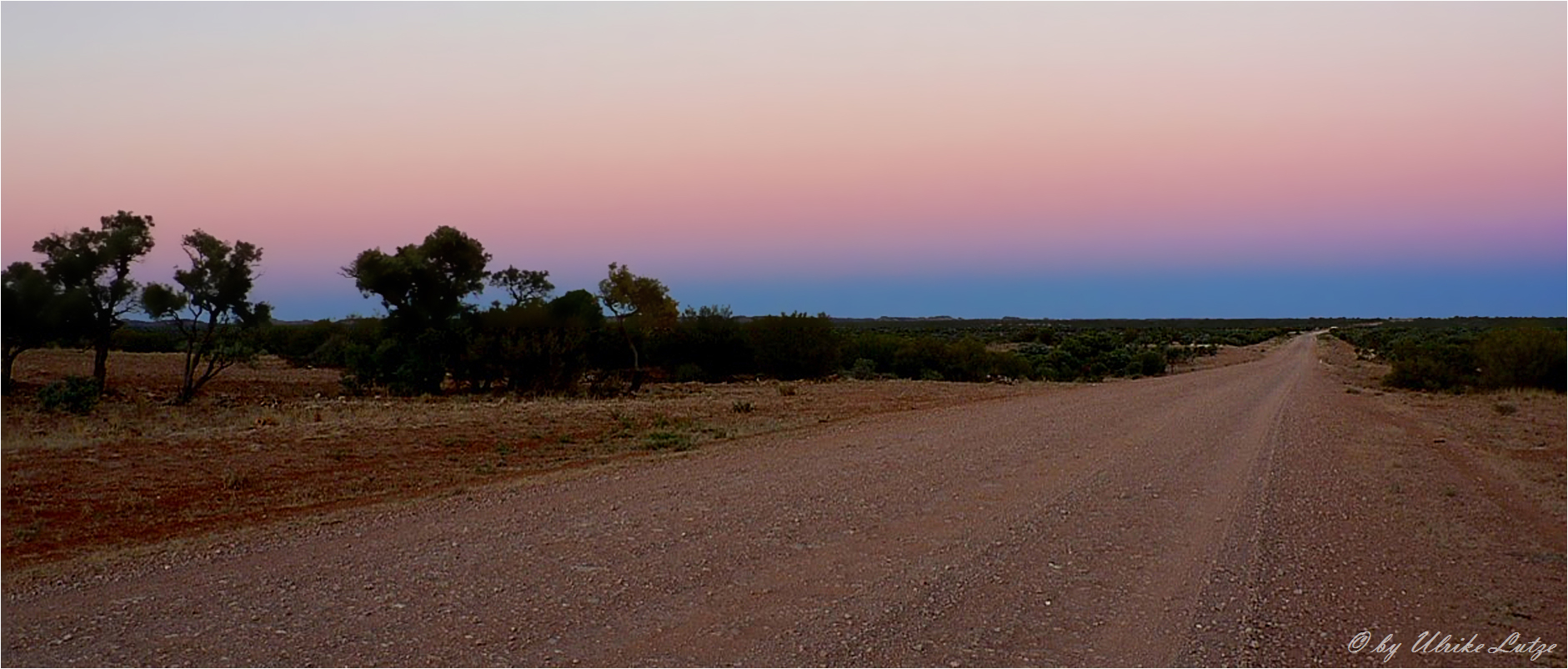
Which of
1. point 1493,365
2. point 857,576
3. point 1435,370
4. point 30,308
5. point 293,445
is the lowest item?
point 857,576

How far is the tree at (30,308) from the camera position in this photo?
2456cm

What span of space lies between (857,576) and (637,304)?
2558 centimetres

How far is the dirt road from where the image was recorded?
588 centimetres

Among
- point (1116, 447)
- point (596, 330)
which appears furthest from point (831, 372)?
point (1116, 447)

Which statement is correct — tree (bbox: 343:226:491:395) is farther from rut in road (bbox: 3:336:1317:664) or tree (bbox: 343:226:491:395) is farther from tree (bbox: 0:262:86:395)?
rut in road (bbox: 3:336:1317:664)

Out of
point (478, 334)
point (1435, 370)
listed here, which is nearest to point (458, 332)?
point (478, 334)

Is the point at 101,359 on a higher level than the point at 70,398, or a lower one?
higher

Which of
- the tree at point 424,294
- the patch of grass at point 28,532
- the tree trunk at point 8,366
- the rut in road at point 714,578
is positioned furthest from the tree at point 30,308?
the rut in road at point 714,578

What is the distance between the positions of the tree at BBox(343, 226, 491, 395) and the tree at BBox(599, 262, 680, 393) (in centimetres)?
379

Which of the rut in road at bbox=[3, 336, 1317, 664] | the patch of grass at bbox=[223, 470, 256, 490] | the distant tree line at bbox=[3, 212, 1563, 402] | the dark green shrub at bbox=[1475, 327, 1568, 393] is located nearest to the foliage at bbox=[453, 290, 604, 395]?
the distant tree line at bbox=[3, 212, 1563, 402]

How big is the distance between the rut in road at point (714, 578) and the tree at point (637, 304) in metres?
19.7

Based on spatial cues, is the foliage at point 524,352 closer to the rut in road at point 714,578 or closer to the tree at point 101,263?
the tree at point 101,263

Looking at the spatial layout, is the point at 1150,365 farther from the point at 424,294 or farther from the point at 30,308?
the point at 30,308

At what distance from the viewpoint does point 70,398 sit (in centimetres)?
2058
